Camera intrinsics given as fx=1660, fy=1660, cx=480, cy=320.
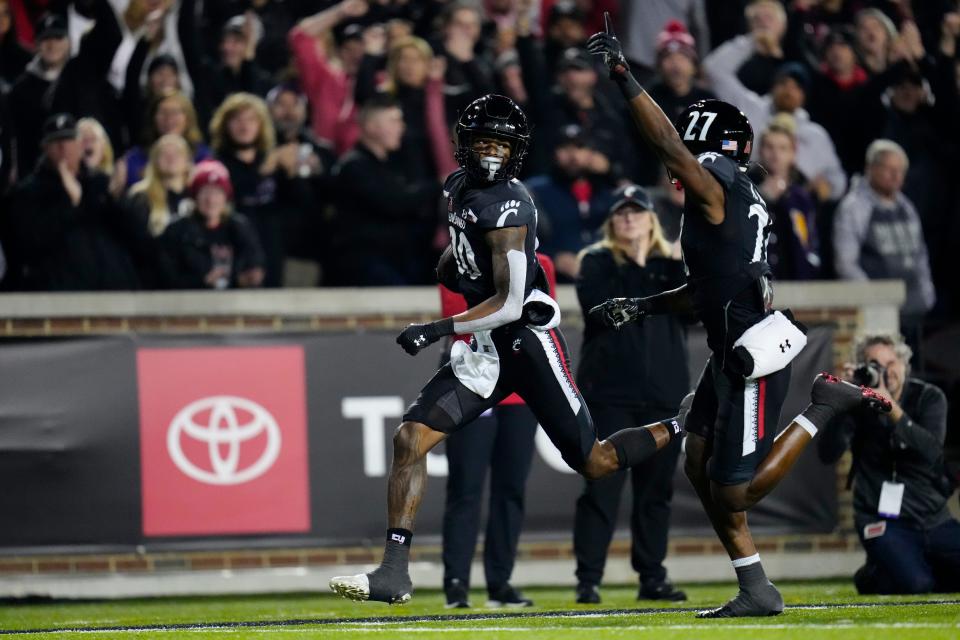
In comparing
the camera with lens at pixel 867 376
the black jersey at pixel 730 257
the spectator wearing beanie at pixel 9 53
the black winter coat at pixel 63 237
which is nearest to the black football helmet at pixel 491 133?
the black jersey at pixel 730 257

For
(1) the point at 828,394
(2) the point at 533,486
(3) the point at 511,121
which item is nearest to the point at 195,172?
(2) the point at 533,486

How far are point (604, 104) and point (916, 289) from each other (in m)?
2.78

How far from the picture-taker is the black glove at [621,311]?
7.55m

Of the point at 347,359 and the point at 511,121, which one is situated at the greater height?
the point at 511,121

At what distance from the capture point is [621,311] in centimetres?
755

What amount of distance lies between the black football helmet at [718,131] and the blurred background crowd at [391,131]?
421 centimetres

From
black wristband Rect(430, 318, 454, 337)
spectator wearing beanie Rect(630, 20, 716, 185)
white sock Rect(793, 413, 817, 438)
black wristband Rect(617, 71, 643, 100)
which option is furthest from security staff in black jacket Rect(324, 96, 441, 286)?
black wristband Rect(617, 71, 643, 100)

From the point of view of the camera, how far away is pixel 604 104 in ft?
42.6

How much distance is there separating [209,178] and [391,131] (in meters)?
1.45

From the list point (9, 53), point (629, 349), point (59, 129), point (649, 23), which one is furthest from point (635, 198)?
point (9, 53)

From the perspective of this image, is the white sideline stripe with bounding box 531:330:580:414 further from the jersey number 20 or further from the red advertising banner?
the red advertising banner

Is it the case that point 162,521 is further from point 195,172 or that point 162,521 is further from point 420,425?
point 420,425

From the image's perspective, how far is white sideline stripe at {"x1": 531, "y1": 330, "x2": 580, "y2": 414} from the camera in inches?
292

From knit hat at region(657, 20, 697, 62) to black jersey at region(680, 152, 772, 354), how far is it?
608 centimetres
